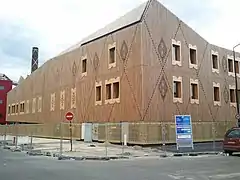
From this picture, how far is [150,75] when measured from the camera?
94.7 ft

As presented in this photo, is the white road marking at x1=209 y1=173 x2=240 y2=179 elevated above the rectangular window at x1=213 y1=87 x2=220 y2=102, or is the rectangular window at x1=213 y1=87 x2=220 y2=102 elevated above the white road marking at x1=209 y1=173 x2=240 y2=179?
the rectangular window at x1=213 y1=87 x2=220 y2=102

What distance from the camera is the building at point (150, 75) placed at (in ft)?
95.5

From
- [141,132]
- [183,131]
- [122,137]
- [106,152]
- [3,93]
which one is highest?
[3,93]

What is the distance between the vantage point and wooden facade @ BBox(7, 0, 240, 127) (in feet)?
95.4

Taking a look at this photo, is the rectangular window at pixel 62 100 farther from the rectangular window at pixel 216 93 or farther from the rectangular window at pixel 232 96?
the rectangular window at pixel 232 96

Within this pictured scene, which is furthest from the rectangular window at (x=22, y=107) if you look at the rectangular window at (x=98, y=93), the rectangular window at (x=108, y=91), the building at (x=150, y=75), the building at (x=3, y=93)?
the rectangular window at (x=108, y=91)

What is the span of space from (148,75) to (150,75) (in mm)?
231

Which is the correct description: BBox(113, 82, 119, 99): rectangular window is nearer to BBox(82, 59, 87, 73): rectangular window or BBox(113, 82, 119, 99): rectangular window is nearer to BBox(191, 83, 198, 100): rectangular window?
BBox(82, 59, 87, 73): rectangular window

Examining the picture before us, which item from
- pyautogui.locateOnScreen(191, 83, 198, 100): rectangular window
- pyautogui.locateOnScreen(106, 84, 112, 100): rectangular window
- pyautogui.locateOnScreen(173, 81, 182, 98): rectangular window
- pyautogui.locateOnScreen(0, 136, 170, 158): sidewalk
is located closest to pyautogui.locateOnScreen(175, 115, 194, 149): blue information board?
pyautogui.locateOnScreen(0, 136, 170, 158): sidewalk

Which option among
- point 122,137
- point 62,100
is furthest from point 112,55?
point 62,100

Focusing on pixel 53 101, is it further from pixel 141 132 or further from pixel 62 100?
pixel 141 132

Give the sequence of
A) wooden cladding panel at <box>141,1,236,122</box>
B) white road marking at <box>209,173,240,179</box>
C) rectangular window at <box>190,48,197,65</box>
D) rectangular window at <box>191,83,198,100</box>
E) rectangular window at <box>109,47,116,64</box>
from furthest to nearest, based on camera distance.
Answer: rectangular window at <box>190,48,197,65</box> → rectangular window at <box>191,83,198,100</box> → rectangular window at <box>109,47,116,64</box> → wooden cladding panel at <box>141,1,236,122</box> → white road marking at <box>209,173,240,179</box>

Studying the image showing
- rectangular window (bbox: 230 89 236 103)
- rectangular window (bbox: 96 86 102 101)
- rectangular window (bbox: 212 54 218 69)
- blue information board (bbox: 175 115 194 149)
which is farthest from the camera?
rectangular window (bbox: 230 89 236 103)

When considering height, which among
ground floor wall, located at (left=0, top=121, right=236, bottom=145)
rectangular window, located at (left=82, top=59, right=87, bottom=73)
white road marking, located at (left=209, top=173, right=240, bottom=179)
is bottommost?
white road marking, located at (left=209, top=173, right=240, bottom=179)
